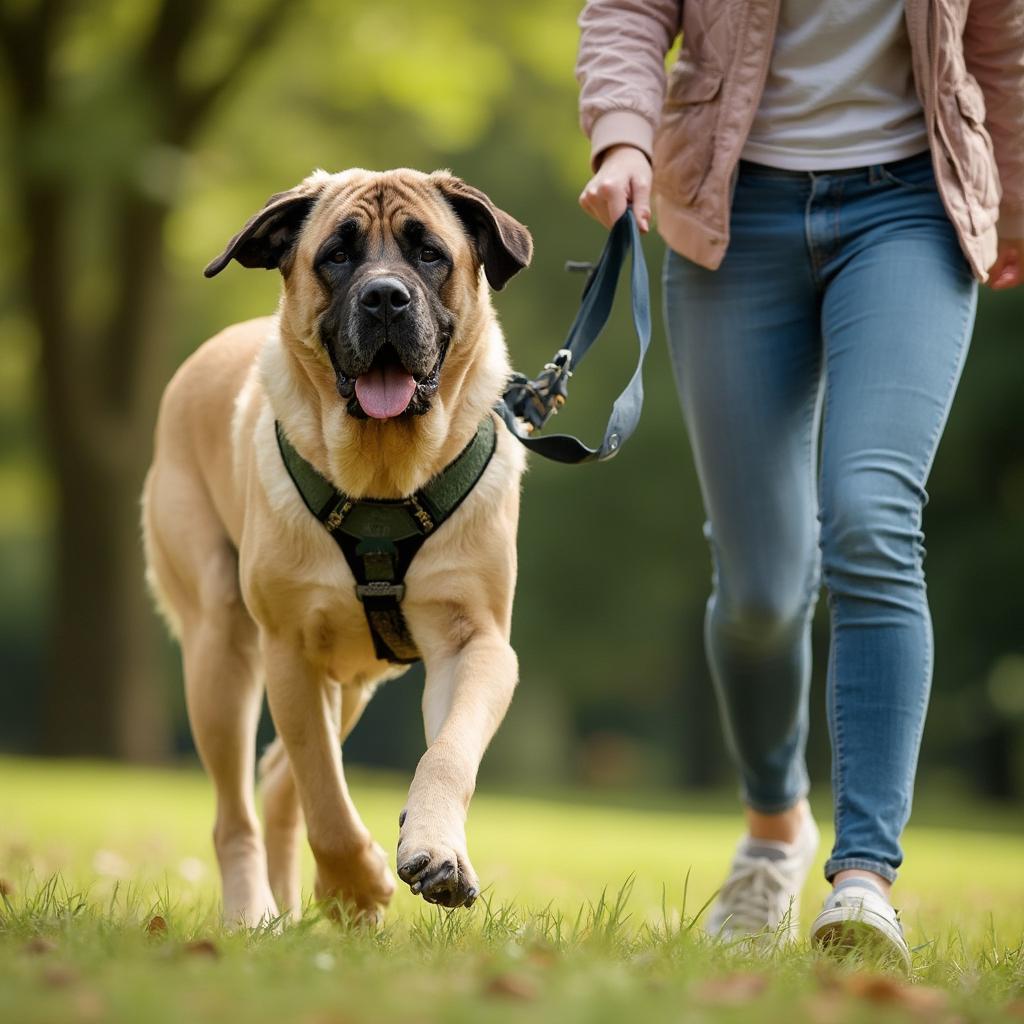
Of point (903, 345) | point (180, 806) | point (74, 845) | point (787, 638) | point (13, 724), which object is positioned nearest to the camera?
point (903, 345)

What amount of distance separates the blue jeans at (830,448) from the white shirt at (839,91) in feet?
0.17

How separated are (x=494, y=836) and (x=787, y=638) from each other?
455 cm

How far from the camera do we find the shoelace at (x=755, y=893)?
14.0 ft

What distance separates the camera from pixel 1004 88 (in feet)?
13.0

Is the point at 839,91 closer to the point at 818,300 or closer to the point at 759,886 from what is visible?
the point at 818,300

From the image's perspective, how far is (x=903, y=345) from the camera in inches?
144

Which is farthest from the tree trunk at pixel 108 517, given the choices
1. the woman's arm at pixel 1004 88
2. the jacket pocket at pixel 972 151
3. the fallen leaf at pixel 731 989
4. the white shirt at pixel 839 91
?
the fallen leaf at pixel 731 989

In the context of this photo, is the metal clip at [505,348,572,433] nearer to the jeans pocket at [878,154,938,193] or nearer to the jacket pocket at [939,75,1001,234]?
the jeans pocket at [878,154,938,193]

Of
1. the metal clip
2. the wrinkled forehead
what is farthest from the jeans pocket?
the wrinkled forehead

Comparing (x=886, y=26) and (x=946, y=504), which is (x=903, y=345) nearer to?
(x=886, y=26)

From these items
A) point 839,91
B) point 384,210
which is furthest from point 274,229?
point 839,91

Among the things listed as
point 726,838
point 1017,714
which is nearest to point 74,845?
point 726,838

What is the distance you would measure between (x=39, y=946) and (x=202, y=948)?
29cm

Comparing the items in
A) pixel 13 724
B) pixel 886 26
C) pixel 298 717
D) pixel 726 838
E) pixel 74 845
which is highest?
pixel 886 26
